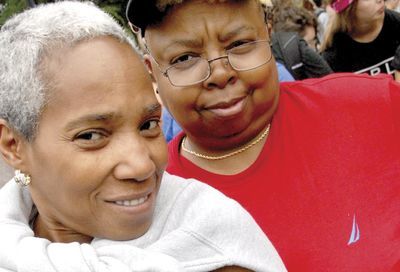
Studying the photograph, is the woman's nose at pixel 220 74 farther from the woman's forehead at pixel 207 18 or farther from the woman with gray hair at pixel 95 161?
the woman with gray hair at pixel 95 161

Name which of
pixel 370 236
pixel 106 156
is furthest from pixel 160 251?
pixel 370 236

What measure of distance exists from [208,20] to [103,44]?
1.45ft

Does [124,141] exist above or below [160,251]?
above

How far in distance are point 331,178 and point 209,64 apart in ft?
1.65

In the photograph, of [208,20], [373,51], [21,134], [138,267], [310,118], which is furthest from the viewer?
[373,51]

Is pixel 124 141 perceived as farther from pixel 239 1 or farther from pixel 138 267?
pixel 239 1

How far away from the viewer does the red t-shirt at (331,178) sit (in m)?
1.79

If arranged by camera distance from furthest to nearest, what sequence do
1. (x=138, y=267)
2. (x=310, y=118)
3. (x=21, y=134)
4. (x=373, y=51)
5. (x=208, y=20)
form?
(x=373, y=51) → (x=310, y=118) → (x=208, y=20) → (x=21, y=134) → (x=138, y=267)

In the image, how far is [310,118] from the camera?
1936 millimetres

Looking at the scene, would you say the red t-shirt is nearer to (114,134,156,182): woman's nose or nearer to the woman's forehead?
the woman's forehead

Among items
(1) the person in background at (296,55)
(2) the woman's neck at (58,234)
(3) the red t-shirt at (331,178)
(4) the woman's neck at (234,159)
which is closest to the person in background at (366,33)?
(1) the person in background at (296,55)

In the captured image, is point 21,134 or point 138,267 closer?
point 138,267

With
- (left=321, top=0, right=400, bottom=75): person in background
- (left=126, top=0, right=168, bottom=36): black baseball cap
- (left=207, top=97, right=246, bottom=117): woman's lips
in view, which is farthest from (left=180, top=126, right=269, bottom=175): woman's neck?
(left=321, top=0, right=400, bottom=75): person in background

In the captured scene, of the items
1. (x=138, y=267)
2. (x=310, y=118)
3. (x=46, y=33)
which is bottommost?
(x=138, y=267)
